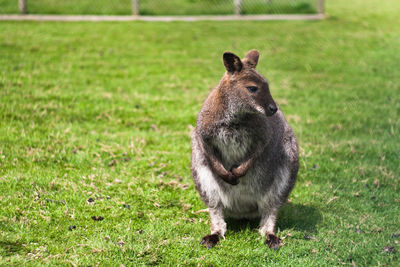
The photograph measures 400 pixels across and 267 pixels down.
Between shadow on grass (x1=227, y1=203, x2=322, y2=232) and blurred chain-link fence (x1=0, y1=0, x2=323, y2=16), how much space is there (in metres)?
10.3

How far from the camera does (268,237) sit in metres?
4.13

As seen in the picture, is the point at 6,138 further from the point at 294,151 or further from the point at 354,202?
the point at 354,202

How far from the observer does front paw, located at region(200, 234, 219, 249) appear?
4031 mm

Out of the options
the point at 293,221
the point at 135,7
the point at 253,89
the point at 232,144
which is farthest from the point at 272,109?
the point at 135,7

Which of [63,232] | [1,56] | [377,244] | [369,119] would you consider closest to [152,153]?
[63,232]

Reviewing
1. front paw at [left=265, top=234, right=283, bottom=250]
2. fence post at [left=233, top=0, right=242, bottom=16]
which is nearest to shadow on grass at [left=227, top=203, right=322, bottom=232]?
front paw at [left=265, top=234, right=283, bottom=250]

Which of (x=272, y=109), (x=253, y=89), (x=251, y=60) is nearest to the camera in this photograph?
(x=272, y=109)

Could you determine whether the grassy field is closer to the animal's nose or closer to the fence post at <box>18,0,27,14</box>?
the animal's nose

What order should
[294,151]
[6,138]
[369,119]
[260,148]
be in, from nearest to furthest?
A: [260,148] → [294,151] → [6,138] → [369,119]

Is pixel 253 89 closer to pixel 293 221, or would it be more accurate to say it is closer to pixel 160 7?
pixel 293 221

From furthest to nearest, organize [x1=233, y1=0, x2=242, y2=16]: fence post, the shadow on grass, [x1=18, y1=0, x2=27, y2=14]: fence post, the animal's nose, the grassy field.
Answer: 1. [x1=233, y1=0, x2=242, y2=16]: fence post
2. [x1=18, y1=0, x2=27, y2=14]: fence post
3. the shadow on grass
4. the grassy field
5. the animal's nose

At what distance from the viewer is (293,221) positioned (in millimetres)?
4586

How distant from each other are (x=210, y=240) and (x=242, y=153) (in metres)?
0.77

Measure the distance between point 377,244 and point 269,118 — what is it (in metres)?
1.39
